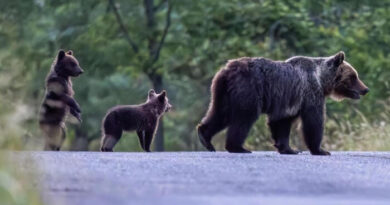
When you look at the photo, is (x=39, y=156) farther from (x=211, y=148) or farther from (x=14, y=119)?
(x=211, y=148)

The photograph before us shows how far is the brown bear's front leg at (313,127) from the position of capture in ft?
42.4

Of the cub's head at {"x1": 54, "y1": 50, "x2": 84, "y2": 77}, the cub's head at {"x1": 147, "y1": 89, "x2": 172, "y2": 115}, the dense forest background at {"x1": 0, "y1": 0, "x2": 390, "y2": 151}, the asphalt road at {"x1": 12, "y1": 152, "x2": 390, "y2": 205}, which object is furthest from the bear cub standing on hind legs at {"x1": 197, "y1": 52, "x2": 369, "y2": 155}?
the dense forest background at {"x1": 0, "y1": 0, "x2": 390, "y2": 151}

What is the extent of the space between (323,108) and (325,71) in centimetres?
73

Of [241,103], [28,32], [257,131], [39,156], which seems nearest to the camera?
[39,156]

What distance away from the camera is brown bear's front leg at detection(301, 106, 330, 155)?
12938 mm

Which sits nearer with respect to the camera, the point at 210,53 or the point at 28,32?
the point at 210,53

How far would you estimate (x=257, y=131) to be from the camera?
22.7m

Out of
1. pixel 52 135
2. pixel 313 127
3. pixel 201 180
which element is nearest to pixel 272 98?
pixel 313 127

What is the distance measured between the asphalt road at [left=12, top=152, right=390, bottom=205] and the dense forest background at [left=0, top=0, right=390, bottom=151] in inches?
571

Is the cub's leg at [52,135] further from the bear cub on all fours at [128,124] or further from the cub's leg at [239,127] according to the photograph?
the cub's leg at [239,127]

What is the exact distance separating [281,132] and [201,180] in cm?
524

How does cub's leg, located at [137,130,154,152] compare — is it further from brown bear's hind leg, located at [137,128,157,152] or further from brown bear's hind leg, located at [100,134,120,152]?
brown bear's hind leg, located at [100,134,120,152]

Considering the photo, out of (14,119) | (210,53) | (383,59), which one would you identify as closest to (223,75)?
(14,119)

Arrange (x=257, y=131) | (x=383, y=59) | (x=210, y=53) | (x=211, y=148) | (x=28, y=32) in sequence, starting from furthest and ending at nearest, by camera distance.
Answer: (x=28, y=32) → (x=210, y=53) → (x=383, y=59) → (x=257, y=131) → (x=211, y=148)
